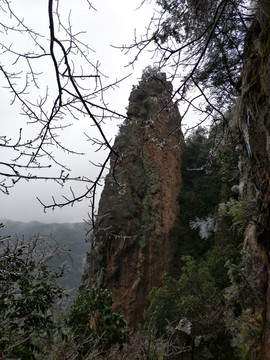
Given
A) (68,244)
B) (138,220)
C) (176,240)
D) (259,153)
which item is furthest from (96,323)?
(176,240)

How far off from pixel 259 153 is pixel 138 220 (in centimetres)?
1164

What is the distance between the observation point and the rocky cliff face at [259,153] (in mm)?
3908

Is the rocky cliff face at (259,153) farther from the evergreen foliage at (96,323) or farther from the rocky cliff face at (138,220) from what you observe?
the rocky cliff face at (138,220)

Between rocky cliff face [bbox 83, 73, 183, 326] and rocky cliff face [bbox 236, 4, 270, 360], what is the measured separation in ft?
23.2

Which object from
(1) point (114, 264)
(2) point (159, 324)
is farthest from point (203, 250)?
(2) point (159, 324)

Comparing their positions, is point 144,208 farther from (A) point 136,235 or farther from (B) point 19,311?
(B) point 19,311

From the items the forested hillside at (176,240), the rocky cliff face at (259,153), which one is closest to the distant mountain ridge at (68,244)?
the forested hillside at (176,240)

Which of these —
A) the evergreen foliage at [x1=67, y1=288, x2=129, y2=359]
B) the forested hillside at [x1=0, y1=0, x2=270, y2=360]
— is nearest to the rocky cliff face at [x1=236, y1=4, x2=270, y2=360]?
the forested hillside at [x1=0, y1=0, x2=270, y2=360]

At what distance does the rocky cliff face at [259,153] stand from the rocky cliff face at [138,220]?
23.2ft

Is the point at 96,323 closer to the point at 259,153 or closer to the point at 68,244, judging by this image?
the point at 68,244

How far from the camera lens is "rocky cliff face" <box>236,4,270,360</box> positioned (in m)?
3.91

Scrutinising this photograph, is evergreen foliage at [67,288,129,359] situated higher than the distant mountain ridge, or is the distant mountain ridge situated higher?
the distant mountain ridge

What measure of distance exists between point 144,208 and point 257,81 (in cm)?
1263

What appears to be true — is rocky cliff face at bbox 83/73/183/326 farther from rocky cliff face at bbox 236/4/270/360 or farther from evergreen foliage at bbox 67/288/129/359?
rocky cliff face at bbox 236/4/270/360
